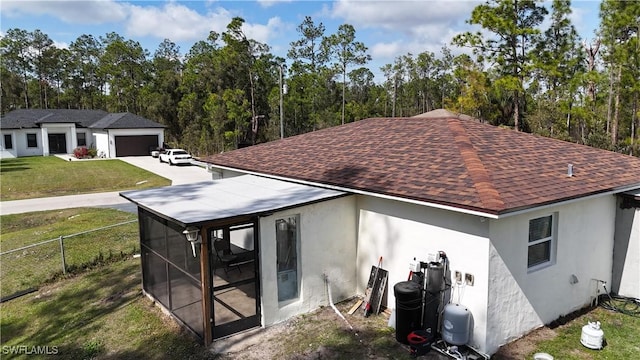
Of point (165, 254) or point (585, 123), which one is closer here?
point (165, 254)

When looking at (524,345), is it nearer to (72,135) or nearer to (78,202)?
(78,202)

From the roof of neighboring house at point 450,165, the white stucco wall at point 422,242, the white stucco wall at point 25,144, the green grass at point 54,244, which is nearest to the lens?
the white stucco wall at point 422,242

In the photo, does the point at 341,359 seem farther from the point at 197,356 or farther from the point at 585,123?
the point at 585,123

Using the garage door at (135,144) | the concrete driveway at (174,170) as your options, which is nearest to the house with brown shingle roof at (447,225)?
the concrete driveway at (174,170)

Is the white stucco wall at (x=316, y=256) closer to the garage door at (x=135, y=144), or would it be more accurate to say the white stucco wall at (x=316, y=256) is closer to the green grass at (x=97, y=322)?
the green grass at (x=97, y=322)

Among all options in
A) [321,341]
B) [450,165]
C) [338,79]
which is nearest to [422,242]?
[450,165]

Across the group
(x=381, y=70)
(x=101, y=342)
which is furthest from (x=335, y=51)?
Answer: (x=101, y=342)
